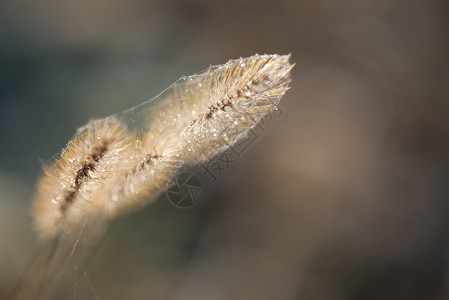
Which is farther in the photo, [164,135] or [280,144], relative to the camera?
[280,144]

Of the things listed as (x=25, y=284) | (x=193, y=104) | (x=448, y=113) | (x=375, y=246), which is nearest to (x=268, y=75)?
(x=193, y=104)

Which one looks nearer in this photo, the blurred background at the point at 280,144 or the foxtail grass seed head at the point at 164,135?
the foxtail grass seed head at the point at 164,135

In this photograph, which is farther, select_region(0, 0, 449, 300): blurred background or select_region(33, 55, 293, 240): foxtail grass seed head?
select_region(0, 0, 449, 300): blurred background

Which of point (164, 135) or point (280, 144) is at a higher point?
point (280, 144)
